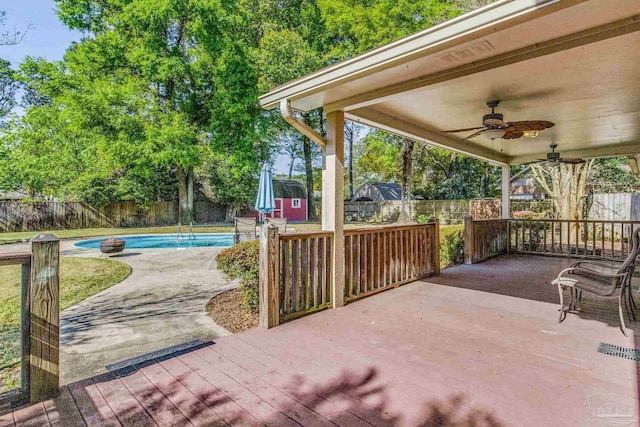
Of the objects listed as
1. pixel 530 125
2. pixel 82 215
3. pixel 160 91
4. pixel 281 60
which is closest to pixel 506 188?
pixel 530 125

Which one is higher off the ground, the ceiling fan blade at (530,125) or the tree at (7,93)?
the tree at (7,93)

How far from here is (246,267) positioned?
4211mm

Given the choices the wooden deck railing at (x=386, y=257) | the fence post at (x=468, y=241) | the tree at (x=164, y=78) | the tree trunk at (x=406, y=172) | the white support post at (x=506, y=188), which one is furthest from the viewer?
the tree trunk at (x=406, y=172)

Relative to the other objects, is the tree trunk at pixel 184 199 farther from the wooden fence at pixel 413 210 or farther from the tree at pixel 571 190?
the tree at pixel 571 190

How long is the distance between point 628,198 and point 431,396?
14.0 m

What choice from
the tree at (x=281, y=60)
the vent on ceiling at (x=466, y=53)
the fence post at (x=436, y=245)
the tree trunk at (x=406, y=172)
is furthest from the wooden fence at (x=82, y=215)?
the vent on ceiling at (x=466, y=53)

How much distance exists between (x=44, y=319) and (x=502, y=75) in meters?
4.30

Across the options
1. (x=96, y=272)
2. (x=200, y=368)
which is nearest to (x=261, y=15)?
(x=96, y=272)

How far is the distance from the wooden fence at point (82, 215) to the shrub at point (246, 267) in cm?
1745

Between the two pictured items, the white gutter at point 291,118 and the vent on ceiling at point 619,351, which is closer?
the vent on ceiling at point 619,351

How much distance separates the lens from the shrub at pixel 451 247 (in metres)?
7.36

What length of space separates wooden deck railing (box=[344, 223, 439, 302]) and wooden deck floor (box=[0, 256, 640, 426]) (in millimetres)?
735

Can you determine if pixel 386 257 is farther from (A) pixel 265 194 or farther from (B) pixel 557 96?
(A) pixel 265 194

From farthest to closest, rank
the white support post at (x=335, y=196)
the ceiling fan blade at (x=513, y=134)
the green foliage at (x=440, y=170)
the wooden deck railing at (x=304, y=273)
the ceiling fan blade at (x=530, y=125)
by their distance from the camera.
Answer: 1. the green foliage at (x=440, y=170)
2. the ceiling fan blade at (x=513, y=134)
3. the ceiling fan blade at (x=530, y=125)
4. the white support post at (x=335, y=196)
5. the wooden deck railing at (x=304, y=273)
